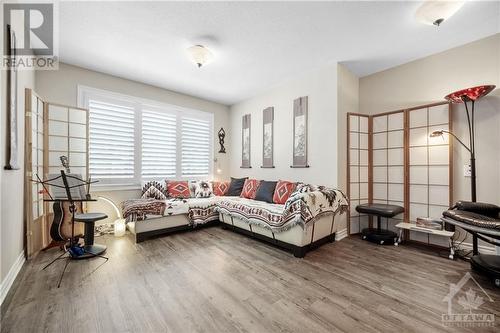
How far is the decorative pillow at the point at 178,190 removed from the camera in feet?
13.4

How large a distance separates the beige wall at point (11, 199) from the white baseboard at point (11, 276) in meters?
0.04

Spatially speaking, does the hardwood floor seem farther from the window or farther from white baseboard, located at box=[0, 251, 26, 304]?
the window

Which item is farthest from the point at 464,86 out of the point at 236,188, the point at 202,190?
the point at 202,190

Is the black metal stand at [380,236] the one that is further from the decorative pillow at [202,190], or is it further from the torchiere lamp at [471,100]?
the decorative pillow at [202,190]

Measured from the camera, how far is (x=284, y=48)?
9.46 feet

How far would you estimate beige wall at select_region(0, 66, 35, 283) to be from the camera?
184 centimetres

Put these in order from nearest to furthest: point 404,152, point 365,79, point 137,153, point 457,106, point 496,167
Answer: point 496,167 → point 457,106 → point 404,152 → point 365,79 → point 137,153

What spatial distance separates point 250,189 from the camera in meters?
4.26

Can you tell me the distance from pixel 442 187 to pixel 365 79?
214cm

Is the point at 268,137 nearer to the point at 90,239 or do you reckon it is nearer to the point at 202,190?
the point at 202,190

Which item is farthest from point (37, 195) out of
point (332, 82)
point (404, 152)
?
point (404, 152)

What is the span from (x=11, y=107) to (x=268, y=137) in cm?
361

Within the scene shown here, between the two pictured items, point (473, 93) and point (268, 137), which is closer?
point (473, 93)

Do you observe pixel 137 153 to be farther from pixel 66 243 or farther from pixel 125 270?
pixel 125 270
